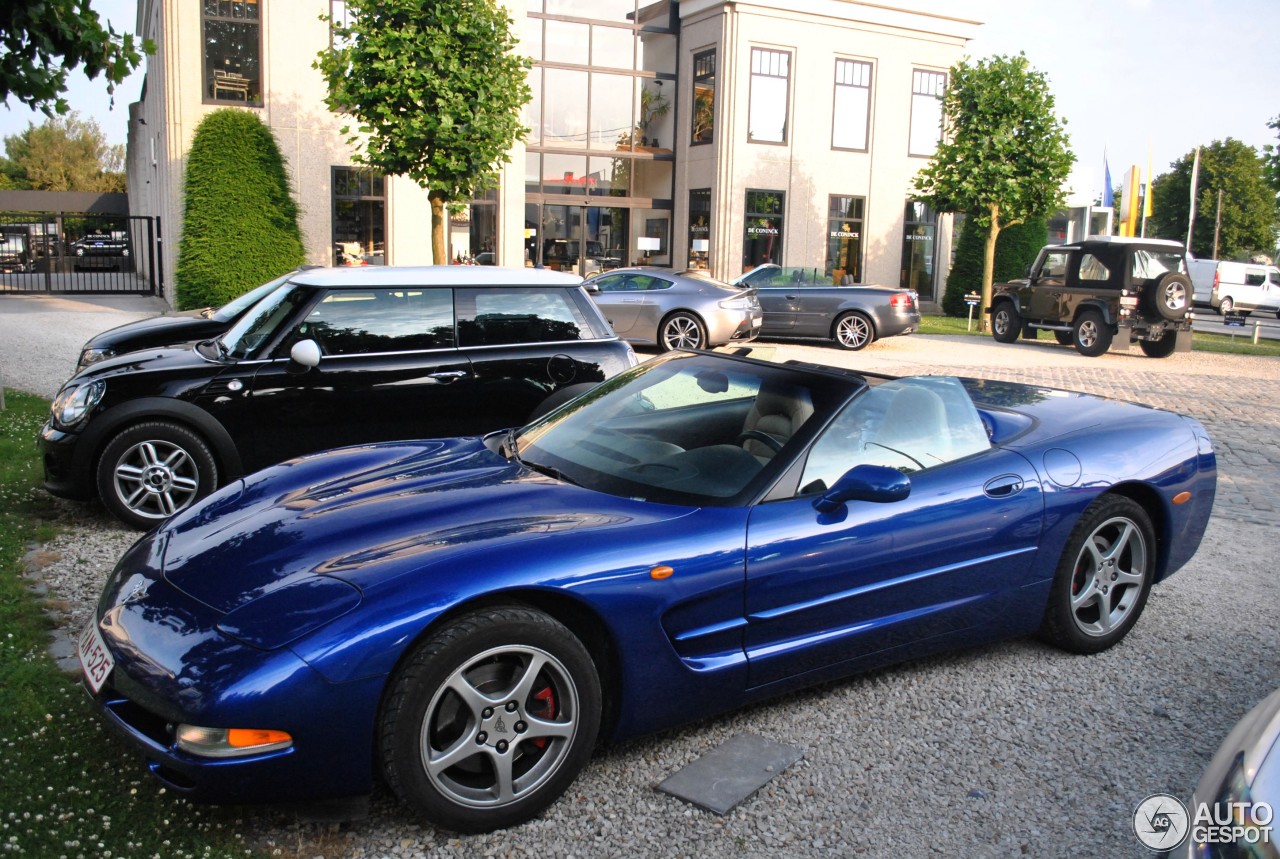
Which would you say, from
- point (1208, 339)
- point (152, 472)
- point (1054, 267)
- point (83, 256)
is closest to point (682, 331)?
point (1054, 267)

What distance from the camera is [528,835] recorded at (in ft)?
9.96

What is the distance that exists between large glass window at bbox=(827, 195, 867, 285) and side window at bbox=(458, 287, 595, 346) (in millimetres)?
24826

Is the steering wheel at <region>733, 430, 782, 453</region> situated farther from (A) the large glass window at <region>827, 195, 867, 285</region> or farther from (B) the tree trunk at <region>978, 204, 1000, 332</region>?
(A) the large glass window at <region>827, 195, 867, 285</region>

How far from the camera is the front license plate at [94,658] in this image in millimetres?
3010

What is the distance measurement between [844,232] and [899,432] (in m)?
28.2

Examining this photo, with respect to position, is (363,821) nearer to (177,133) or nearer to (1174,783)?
(1174,783)

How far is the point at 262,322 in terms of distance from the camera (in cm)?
641

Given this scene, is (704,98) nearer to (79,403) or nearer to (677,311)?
(677,311)

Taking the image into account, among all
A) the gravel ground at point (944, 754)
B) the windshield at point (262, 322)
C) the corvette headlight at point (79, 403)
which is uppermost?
the windshield at point (262, 322)

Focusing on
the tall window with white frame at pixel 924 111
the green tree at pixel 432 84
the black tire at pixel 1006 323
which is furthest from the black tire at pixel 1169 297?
the tall window with white frame at pixel 924 111

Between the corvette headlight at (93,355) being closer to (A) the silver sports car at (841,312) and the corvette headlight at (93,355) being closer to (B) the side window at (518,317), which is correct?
(B) the side window at (518,317)

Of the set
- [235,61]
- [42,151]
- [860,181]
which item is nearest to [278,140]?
[235,61]

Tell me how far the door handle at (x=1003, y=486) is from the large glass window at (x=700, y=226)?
84.3ft

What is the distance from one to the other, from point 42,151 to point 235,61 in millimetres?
58097
